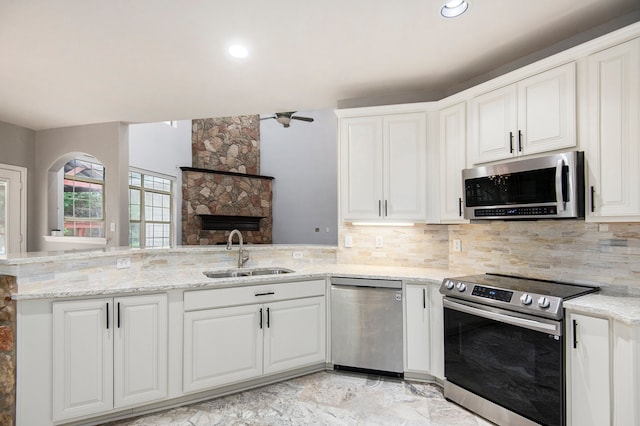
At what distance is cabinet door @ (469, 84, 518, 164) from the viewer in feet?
7.77

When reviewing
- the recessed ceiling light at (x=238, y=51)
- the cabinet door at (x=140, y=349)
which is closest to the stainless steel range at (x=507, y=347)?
the cabinet door at (x=140, y=349)

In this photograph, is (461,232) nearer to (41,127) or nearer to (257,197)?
(41,127)

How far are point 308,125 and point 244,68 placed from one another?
21.1ft

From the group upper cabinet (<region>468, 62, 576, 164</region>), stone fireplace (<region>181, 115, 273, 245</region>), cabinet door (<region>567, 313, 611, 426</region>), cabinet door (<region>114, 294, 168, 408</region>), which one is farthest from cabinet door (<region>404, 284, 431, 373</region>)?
stone fireplace (<region>181, 115, 273, 245</region>)

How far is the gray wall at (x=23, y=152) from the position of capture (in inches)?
180

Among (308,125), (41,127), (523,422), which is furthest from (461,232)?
(308,125)

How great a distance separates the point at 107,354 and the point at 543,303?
2613mm

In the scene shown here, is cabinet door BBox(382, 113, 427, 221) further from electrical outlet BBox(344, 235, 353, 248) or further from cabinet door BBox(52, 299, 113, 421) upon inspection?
cabinet door BBox(52, 299, 113, 421)

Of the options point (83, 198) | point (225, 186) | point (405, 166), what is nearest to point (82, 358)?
point (405, 166)

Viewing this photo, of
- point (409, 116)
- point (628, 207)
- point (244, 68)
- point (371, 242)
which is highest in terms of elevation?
point (244, 68)

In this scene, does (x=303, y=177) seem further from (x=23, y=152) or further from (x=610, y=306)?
(x=610, y=306)

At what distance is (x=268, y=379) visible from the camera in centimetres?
272

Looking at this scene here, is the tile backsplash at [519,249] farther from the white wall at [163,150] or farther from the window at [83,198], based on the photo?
the window at [83,198]

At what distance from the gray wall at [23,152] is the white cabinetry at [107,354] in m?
3.88
